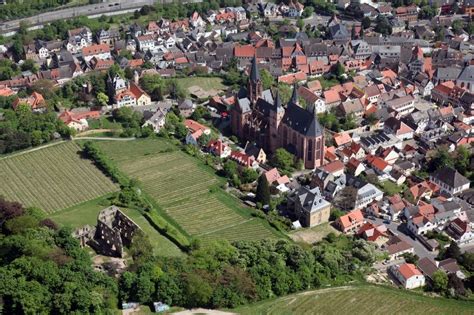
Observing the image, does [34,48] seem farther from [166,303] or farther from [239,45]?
[166,303]

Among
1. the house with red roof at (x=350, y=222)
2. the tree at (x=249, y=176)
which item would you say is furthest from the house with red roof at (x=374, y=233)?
the tree at (x=249, y=176)

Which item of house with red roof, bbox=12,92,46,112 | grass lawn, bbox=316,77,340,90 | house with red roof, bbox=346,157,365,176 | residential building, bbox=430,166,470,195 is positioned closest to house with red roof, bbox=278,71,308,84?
grass lawn, bbox=316,77,340,90

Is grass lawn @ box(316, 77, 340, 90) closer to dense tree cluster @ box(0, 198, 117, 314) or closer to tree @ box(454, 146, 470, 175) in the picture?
tree @ box(454, 146, 470, 175)

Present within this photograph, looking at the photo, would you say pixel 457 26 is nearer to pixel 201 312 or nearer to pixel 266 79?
pixel 266 79

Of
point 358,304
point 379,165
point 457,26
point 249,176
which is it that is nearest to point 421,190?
point 379,165

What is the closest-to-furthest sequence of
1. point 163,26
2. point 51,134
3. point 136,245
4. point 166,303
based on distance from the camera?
point 166,303 → point 136,245 → point 51,134 → point 163,26

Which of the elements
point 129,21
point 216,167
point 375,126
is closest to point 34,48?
point 129,21
